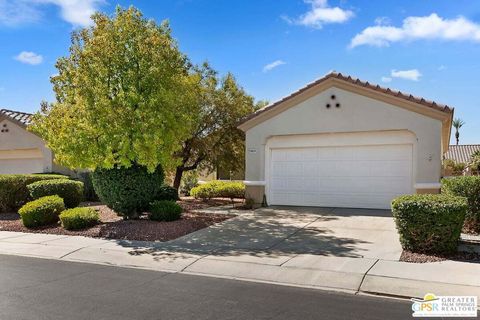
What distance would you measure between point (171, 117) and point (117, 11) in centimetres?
356

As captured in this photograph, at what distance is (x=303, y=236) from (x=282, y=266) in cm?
282

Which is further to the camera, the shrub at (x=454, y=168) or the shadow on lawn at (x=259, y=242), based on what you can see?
the shrub at (x=454, y=168)

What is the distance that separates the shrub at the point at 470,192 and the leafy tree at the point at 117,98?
750 cm

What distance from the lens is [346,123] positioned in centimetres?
1491

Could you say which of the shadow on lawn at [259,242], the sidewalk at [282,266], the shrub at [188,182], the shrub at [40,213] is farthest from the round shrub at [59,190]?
the shrub at [188,182]

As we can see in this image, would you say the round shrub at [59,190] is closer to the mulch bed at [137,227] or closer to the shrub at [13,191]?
the shrub at [13,191]

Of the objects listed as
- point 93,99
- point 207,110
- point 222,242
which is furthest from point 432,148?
point 93,99

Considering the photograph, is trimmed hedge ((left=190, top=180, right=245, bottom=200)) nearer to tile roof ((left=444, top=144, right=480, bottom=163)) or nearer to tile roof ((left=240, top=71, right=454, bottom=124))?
tile roof ((left=240, top=71, right=454, bottom=124))

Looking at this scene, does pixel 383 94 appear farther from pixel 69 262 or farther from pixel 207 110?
pixel 69 262

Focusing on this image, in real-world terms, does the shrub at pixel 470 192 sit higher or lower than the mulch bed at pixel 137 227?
higher

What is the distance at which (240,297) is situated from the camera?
20.2 ft

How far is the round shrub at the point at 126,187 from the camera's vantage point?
12461 mm

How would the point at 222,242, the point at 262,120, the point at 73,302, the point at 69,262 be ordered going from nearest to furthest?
the point at 73,302, the point at 69,262, the point at 222,242, the point at 262,120

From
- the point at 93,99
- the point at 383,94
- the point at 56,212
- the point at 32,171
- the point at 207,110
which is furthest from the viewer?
the point at 32,171
